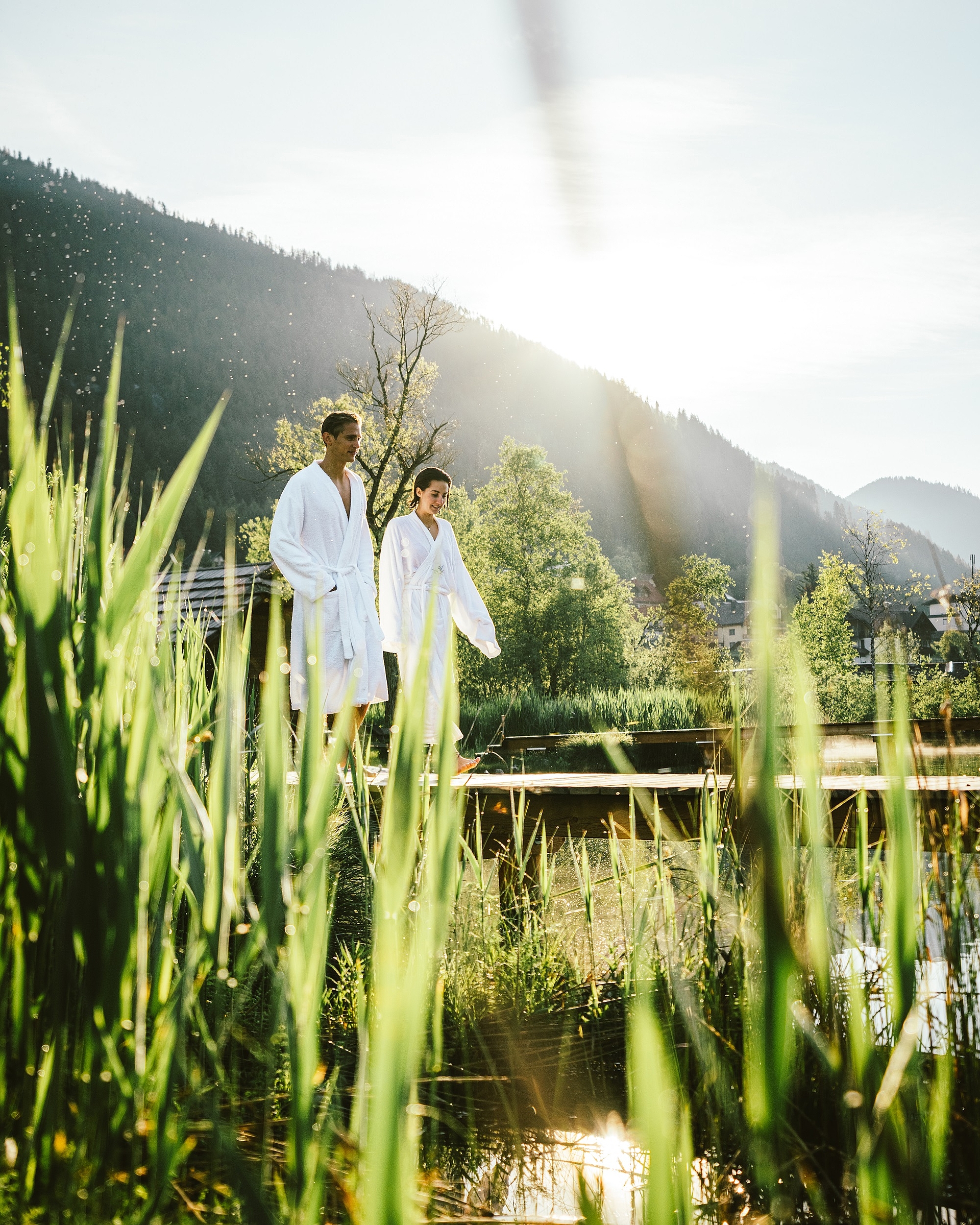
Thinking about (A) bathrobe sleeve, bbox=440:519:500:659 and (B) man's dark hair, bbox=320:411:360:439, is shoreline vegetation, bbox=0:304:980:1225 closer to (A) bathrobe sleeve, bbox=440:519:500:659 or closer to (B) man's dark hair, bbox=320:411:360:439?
(B) man's dark hair, bbox=320:411:360:439

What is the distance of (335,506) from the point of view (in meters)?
4.56

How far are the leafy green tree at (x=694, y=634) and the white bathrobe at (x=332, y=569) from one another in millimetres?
1644

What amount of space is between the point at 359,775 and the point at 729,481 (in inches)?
5046

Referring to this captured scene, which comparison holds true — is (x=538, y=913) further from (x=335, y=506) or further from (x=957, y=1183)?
(x=335, y=506)

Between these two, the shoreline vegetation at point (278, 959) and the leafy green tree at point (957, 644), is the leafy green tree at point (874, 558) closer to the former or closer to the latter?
the leafy green tree at point (957, 644)

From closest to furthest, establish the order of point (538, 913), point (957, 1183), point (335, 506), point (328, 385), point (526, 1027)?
1. point (957, 1183)
2. point (526, 1027)
3. point (538, 913)
4. point (335, 506)
5. point (328, 385)

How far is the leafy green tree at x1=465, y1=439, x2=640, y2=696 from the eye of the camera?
943 inches

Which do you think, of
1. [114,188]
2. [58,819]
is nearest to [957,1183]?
[58,819]

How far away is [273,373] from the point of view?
9356 centimetres

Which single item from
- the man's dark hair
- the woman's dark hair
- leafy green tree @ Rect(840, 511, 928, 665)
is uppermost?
leafy green tree @ Rect(840, 511, 928, 665)

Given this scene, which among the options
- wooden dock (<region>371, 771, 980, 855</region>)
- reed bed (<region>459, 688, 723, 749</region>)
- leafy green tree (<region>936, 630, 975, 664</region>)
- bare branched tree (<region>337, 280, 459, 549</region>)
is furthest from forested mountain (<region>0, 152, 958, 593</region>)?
wooden dock (<region>371, 771, 980, 855</region>)

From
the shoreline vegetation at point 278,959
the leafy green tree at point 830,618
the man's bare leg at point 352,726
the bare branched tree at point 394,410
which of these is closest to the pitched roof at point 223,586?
the man's bare leg at point 352,726

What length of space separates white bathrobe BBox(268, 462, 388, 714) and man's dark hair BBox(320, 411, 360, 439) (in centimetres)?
24

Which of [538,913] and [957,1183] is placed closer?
[957,1183]
